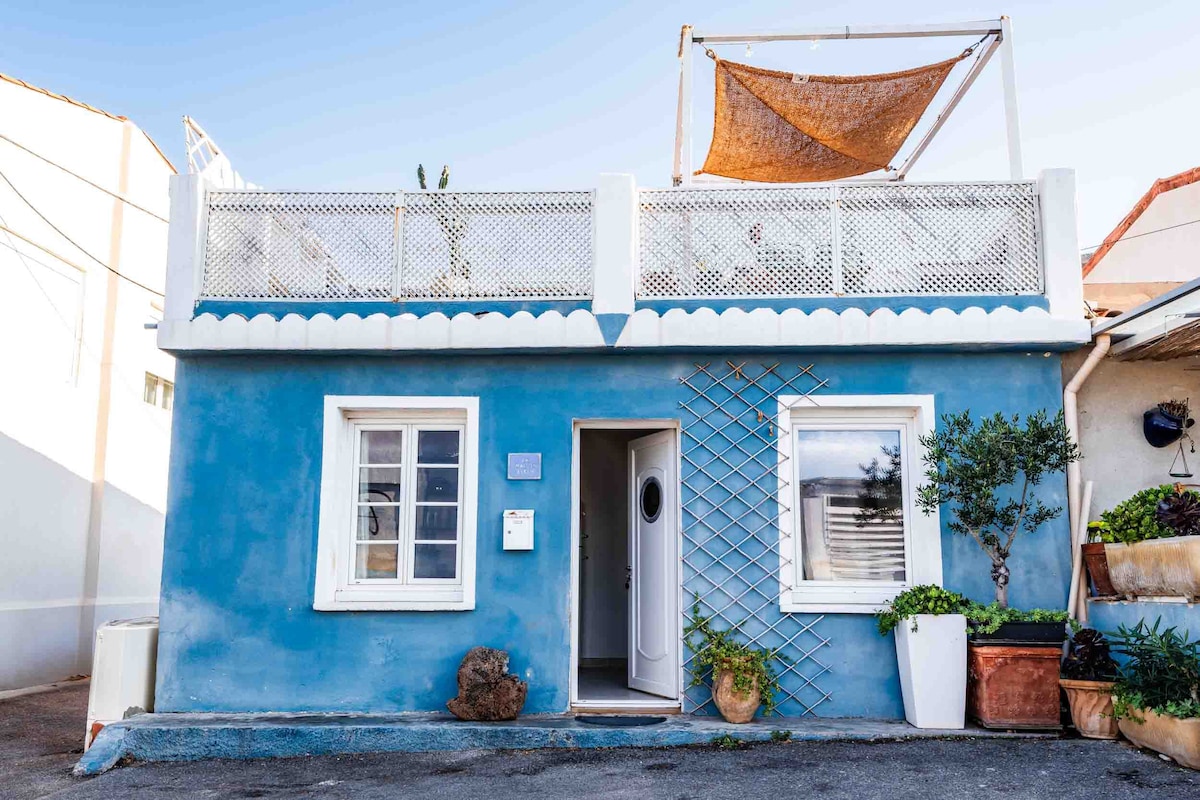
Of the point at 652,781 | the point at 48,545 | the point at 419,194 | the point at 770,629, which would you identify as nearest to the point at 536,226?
the point at 419,194

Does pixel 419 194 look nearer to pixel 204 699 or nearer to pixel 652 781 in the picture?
pixel 204 699

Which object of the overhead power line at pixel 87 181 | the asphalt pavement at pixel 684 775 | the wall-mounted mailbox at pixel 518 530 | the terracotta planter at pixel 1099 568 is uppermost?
the overhead power line at pixel 87 181

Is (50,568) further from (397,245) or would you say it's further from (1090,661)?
(1090,661)

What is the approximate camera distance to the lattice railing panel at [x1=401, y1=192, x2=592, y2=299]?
7602 millimetres

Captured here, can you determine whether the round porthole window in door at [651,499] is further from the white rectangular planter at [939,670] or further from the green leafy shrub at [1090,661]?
the green leafy shrub at [1090,661]

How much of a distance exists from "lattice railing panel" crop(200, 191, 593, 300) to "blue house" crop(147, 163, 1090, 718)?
0.9 inches

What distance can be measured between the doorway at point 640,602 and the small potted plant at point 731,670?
224 millimetres

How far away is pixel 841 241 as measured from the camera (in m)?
7.55

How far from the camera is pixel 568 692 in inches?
283

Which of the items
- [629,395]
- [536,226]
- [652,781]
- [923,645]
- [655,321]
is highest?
[536,226]

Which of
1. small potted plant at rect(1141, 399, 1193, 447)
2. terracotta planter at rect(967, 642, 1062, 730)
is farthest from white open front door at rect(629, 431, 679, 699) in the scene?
small potted plant at rect(1141, 399, 1193, 447)

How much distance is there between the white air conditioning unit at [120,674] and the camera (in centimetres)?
699

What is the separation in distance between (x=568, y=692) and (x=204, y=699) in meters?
2.62

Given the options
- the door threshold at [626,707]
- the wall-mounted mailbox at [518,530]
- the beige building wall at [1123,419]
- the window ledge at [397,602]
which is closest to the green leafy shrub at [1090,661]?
the beige building wall at [1123,419]
